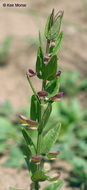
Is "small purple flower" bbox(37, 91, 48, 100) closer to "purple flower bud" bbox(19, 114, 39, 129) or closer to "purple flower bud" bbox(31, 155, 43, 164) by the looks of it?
"purple flower bud" bbox(19, 114, 39, 129)

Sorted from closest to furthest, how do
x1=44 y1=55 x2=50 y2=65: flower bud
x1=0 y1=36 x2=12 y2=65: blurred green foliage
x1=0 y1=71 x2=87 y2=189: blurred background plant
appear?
x1=44 y1=55 x2=50 y2=65: flower bud < x1=0 y1=71 x2=87 y2=189: blurred background plant < x1=0 y1=36 x2=12 y2=65: blurred green foliage

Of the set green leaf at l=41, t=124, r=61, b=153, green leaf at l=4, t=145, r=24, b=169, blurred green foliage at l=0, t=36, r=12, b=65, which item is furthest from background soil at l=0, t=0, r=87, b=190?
green leaf at l=41, t=124, r=61, b=153

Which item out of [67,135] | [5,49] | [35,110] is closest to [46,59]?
[35,110]

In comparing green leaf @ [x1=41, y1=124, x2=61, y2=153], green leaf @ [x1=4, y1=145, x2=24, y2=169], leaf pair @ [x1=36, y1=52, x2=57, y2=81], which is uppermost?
leaf pair @ [x1=36, y1=52, x2=57, y2=81]

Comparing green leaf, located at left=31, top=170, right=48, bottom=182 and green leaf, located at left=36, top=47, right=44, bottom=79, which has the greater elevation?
green leaf, located at left=36, top=47, right=44, bottom=79

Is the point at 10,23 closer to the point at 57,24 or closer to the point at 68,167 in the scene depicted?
the point at 68,167
